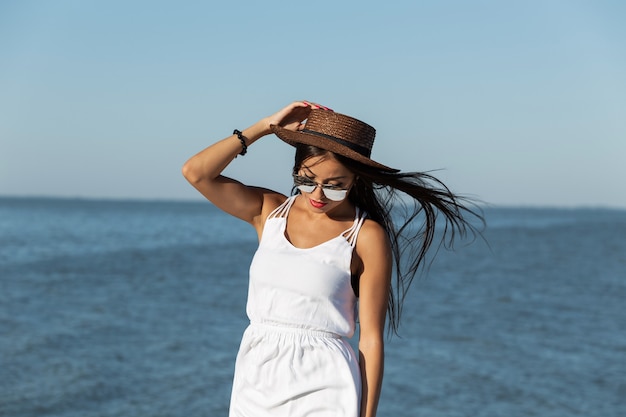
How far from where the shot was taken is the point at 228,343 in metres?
13.9

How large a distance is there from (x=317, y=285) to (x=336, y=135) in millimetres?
495

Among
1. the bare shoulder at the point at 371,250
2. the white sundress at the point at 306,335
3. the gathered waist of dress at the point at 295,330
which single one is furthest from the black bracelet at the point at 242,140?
the gathered waist of dress at the point at 295,330

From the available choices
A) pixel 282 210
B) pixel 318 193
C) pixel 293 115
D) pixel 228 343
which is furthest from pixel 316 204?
pixel 228 343

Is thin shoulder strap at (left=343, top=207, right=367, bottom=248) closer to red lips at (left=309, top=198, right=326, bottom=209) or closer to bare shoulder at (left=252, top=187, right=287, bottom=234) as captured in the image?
red lips at (left=309, top=198, right=326, bottom=209)

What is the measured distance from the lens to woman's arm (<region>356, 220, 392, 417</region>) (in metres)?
2.79

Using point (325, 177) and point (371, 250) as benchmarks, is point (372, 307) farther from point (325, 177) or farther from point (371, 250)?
point (325, 177)

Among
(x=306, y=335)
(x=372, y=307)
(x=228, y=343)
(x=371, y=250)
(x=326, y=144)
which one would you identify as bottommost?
(x=228, y=343)

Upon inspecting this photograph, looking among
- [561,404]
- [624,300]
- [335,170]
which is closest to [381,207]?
[335,170]

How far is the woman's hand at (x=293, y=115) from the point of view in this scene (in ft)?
9.51

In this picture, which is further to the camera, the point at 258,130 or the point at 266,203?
the point at 266,203

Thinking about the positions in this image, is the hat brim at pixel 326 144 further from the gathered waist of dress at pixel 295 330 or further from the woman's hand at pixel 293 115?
the gathered waist of dress at pixel 295 330

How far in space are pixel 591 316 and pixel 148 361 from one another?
9967 mm

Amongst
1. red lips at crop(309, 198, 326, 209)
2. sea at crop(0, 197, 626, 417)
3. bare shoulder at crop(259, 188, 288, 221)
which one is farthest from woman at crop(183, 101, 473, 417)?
sea at crop(0, 197, 626, 417)

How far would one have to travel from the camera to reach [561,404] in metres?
11.0
